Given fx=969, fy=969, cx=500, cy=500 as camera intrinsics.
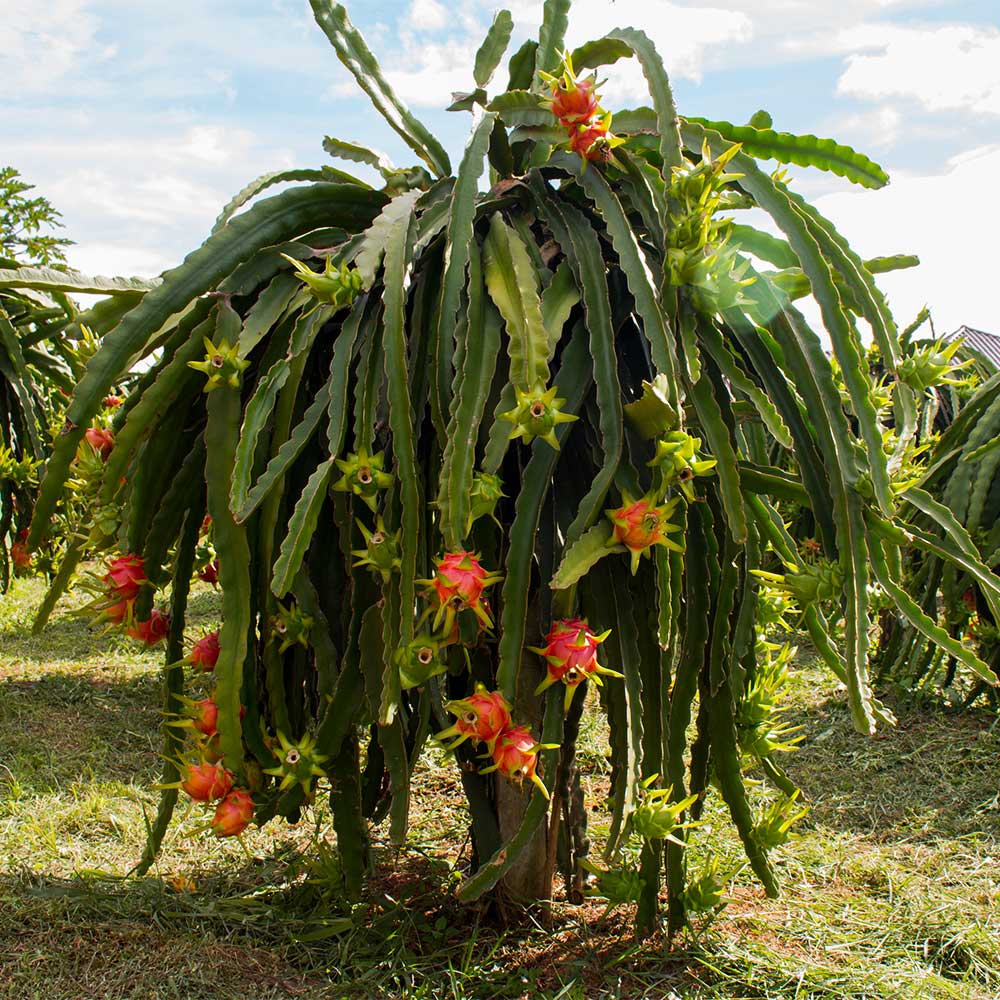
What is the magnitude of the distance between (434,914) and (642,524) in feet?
3.86

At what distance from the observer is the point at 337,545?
1922 millimetres

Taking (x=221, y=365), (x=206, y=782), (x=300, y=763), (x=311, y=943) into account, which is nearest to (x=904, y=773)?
(x=311, y=943)

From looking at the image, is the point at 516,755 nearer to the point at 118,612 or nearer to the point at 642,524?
the point at 642,524

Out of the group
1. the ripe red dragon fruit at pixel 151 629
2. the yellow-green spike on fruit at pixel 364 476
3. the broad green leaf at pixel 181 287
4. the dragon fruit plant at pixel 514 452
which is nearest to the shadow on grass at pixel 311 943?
the dragon fruit plant at pixel 514 452

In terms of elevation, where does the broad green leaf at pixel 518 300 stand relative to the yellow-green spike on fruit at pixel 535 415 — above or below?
above

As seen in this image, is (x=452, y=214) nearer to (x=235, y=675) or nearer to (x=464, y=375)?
(x=464, y=375)

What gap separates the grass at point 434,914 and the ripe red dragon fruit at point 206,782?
40 cm


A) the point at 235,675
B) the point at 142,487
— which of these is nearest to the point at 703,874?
the point at 235,675

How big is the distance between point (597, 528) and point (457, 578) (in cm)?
24

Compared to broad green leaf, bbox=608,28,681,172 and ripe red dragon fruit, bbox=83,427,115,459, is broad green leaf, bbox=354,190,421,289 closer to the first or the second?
broad green leaf, bbox=608,28,681,172

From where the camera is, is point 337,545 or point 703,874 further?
point 703,874

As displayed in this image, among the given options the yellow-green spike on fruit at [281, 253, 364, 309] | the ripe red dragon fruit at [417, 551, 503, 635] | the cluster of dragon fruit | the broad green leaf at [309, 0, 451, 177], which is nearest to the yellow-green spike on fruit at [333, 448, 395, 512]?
the cluster of dragon fruit

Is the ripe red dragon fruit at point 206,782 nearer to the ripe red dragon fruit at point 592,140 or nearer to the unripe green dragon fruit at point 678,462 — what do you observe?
the unripe green dragon fruit at point 678,462

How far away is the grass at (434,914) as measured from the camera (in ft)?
6.32
